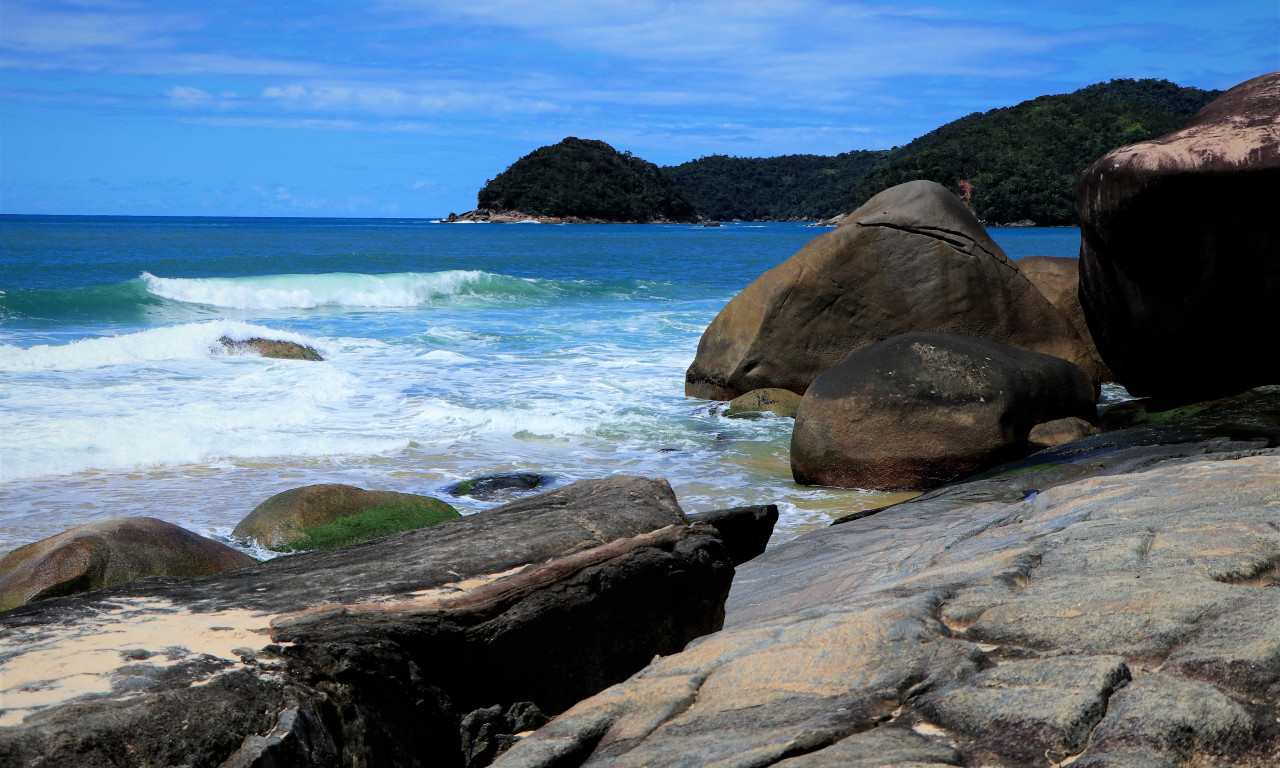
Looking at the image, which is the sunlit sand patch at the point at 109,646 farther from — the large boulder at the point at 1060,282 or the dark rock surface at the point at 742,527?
the large boulder at the point at 1060,282

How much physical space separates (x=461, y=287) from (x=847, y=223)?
685 inches

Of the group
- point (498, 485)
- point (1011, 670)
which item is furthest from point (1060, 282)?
point (1011, 670)

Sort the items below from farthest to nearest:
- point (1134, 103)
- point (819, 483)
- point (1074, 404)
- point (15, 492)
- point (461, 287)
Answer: point (1134, 103), point (461, 287), point (1074, 404), point (819, 483), point (15, 492)

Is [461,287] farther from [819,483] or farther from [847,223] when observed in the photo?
[819,483]

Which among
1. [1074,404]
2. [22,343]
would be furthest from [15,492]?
[22,343]

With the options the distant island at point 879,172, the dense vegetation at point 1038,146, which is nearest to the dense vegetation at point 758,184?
the distant island at point 879,172

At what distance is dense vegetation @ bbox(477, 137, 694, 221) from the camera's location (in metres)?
93.9

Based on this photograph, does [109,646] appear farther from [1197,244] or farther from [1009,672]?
Result: [1197,244]

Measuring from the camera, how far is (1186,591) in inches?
91.5

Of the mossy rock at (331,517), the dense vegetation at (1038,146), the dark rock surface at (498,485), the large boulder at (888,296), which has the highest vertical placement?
the dense vegetation at (1038,146)

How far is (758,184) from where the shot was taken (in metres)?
125

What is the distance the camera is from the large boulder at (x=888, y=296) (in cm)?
903

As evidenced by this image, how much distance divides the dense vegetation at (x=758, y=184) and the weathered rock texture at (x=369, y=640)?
118 metres

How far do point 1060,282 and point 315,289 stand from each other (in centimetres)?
1870
